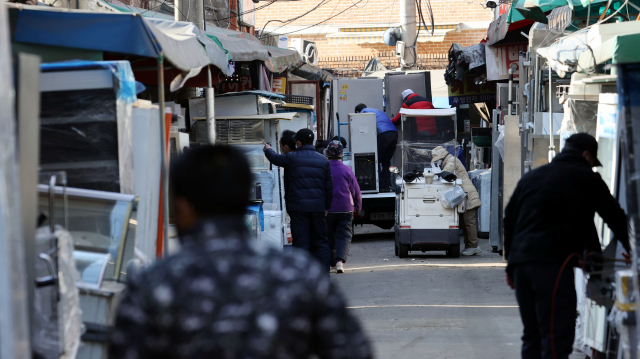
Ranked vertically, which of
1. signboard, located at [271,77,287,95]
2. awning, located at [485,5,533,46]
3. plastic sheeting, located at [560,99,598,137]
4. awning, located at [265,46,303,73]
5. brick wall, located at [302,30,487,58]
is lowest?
plastic sheeting, located at [560,99,598,137]

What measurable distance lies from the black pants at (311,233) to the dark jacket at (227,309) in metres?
6.68

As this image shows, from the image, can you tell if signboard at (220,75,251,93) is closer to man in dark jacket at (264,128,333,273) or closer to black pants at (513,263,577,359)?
man in dark jacket at (264,128,333,273)

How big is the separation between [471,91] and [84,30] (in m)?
12.9

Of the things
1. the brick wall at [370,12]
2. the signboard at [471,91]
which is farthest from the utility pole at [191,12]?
the brick wall at [370,12]

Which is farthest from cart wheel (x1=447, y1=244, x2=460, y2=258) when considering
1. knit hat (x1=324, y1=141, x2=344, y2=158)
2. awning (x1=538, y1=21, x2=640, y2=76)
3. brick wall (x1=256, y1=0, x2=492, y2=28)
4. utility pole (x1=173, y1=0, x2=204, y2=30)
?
brick wall (x1=256, y1=0, x2=492, y2=28)

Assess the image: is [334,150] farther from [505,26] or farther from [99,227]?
[99,227]

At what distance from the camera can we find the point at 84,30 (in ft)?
14.6

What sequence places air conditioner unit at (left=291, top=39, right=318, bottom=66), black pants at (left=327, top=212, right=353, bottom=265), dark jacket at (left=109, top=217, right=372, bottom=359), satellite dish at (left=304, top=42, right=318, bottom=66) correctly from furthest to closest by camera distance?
satellite dish at (left=304, top=42, right=318, bottom=66) → air conditioner unit at (left=291, top=39, right=318, bottom=66) → black pants at (left=327, top=212, right=353, bottom=265) → dark jacket at (left=109, top=217, right=372, bottom=359)

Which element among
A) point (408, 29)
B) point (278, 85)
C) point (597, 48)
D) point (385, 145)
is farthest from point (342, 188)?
point (408, 29)

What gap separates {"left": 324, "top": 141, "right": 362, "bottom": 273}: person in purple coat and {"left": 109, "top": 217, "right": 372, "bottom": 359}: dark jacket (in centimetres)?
771

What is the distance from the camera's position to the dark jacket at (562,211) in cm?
460

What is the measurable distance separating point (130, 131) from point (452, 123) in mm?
8883

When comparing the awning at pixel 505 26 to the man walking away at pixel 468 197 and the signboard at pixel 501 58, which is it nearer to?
the signboard at pixel 501 58

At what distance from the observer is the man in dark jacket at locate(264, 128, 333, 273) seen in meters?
8.62
